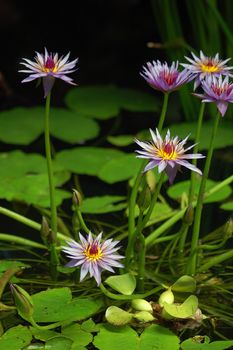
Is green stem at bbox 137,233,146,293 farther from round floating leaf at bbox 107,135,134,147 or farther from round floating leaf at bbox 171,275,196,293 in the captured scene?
round floating leaf at bbox 107,135,134,147

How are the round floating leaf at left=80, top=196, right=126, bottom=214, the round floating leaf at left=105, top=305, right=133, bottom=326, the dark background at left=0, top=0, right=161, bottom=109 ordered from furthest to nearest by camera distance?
the dark background at left=0, top=0, right=161, bottom=109 < the round floating leaf at left=80, top=196, right=126, bottom=214 < the round floating leaf at left=105, top=305, right=133, bottom=326

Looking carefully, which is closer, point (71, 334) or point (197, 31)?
point (71, 334)

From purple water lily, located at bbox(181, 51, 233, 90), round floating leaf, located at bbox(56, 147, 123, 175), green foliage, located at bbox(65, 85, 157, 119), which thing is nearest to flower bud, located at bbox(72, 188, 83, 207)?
purple water lily, located at bbox(181, 51, 233, 90)

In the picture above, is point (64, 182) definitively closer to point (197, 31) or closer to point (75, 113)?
point (75, 113)

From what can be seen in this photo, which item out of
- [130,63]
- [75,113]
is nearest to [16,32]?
[130,63]

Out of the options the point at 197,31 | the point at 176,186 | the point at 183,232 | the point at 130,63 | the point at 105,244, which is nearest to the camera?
the point at 105,244
